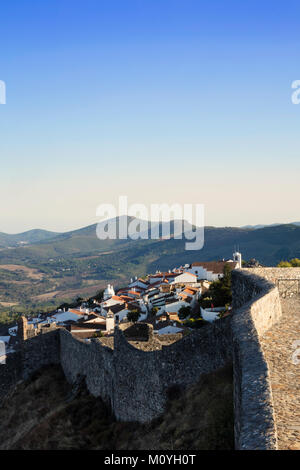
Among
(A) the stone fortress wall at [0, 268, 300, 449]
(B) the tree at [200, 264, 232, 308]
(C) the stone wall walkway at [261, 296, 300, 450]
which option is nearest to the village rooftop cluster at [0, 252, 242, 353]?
(B) the tree at [200, 264, 232, 308]

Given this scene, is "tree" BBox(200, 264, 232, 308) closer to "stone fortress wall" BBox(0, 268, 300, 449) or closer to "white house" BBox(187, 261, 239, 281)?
"stone fortress wall" BBox(0, 268, 300, 449)

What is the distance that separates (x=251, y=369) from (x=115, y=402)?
1047cm

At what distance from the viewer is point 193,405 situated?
12.1m

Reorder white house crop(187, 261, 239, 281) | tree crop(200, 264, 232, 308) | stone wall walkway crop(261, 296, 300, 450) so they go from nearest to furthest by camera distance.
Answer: stone wall walkway crop(261, 296, 300, 450) → tree crop(200, 264, 232, 308) → white house crop(187, 261, 239, 281)

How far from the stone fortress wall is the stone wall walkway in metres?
0.31

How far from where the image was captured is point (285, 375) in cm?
841

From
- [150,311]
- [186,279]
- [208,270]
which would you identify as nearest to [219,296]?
[150,311]

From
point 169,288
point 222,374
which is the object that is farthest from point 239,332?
point 169,288

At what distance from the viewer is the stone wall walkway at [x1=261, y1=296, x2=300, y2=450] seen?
6.31m

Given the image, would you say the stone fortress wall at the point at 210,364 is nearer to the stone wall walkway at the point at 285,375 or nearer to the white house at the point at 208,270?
the stone wall walkway at the point at 285,375

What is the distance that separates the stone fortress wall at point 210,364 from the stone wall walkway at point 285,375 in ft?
1.01
